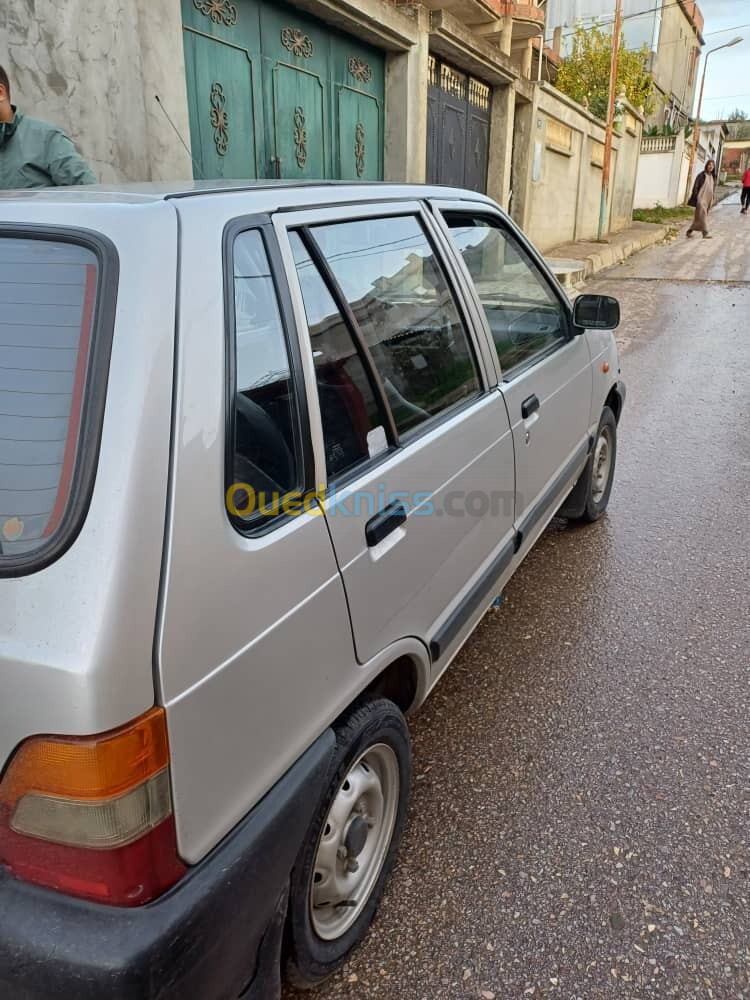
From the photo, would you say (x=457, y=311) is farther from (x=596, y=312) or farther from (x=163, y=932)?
(x=163, y=932)

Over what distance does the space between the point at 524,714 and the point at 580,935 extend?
92 centimetres

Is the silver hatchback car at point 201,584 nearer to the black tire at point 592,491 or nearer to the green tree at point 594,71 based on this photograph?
the black tire at point 592,491

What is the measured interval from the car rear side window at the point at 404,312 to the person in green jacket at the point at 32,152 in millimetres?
2063

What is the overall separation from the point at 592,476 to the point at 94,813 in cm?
343

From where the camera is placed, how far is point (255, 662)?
1.40 meters

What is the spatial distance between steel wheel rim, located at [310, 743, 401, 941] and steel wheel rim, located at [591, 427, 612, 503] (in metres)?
2.59

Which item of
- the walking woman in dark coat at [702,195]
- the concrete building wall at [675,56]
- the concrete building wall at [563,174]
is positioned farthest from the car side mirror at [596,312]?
the concrete building wall at [675,56]

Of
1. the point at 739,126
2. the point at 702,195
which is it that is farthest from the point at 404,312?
the point at 739,126

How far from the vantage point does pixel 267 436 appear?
1.53 meters

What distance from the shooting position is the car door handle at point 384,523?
1.78 m

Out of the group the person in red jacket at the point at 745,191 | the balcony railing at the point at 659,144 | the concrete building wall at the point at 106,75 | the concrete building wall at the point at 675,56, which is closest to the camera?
the concrete building wall at the point at 106,75

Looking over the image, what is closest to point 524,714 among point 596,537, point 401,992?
point 401,992

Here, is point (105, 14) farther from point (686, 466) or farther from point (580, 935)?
point (580, 935)

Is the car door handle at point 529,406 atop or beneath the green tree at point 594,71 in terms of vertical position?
beneath
